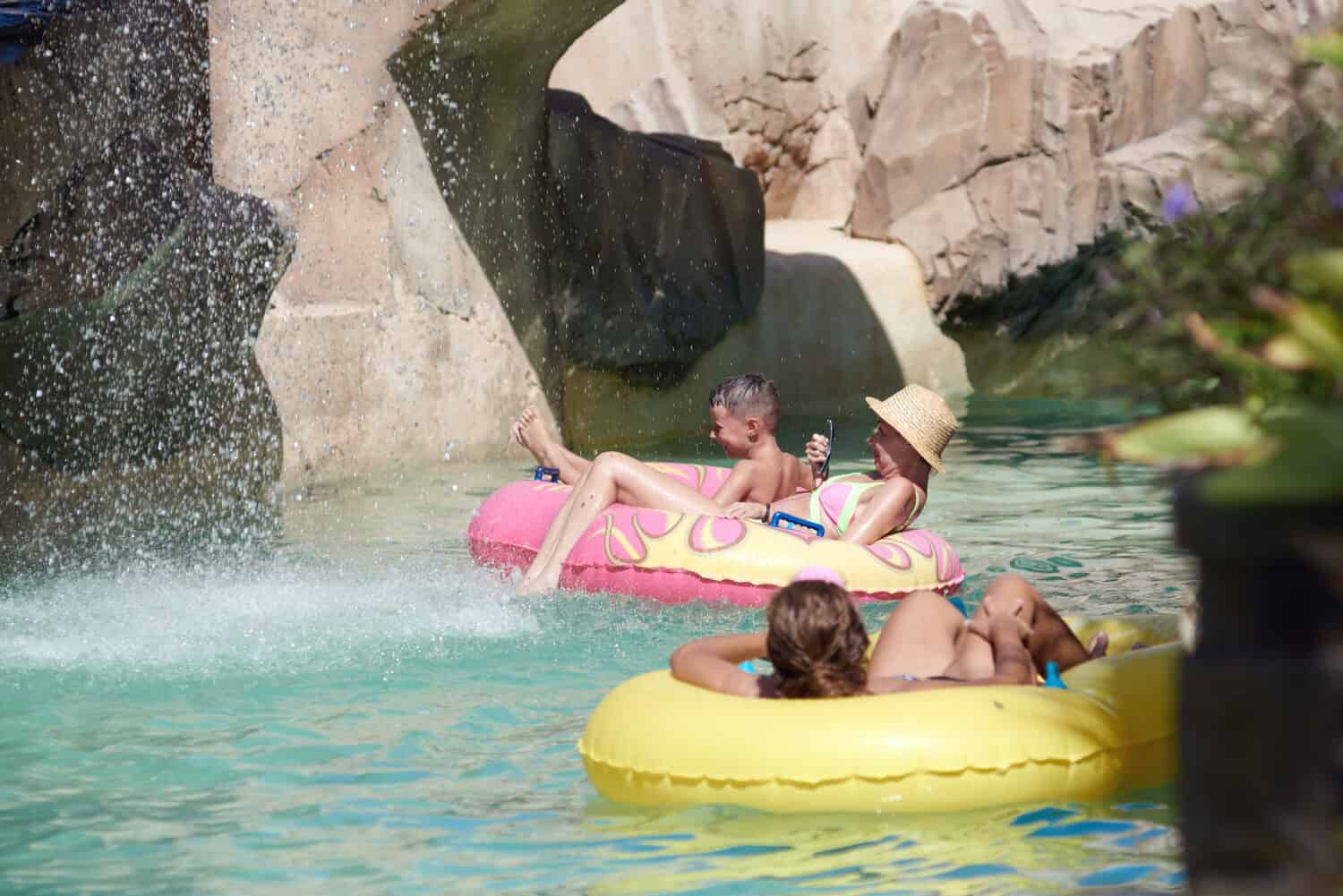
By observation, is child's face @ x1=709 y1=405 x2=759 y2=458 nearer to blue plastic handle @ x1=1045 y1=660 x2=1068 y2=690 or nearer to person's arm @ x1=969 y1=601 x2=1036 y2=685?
person's arm @ x1=969 y1=601 x2=1036 y2=685

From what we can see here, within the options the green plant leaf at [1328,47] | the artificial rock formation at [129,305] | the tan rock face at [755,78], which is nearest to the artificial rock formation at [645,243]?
the artificial rock formation at [129,305]

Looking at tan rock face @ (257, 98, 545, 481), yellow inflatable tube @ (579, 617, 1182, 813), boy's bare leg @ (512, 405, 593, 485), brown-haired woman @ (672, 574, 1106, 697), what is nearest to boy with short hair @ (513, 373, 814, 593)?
boy's bare leg @ (512, 405, 593, 485)

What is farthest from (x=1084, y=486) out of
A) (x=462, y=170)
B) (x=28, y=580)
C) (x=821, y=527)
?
(x=28, y=580)

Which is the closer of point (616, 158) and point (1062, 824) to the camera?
point (1062, 824)

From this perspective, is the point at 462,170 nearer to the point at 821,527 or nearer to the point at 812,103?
the point at 821,527

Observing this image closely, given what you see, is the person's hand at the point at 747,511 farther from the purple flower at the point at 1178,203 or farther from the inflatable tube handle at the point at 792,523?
the purple flower at the point at 1178,203

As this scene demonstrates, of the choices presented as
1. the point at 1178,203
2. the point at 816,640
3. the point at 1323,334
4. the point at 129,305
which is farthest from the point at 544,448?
the point at 1323,334

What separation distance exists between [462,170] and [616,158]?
1720 mm

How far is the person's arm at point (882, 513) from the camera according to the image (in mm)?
6180

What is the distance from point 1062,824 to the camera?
11.8 ft

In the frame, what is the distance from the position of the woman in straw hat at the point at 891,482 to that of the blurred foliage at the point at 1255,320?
147 inches

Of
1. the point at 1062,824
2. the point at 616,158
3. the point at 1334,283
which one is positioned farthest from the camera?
the point at 616,158

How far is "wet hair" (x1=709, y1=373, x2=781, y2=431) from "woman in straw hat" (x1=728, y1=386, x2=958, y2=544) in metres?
0.36

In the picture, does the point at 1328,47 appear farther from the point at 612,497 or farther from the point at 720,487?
the point at 720,487
